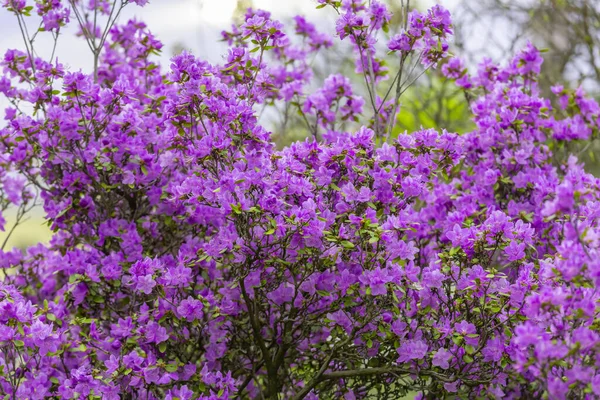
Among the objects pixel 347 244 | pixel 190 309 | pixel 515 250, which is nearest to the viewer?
pixel 347 244

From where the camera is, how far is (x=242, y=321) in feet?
11.8

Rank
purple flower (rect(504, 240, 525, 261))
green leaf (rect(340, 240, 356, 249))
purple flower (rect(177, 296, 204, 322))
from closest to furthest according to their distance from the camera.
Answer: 1. green leaf (rect(340, 240, 356, 249))
2. purple flower (rect(504, 240, 525, 261))
3. purple flower (rect(177, 296, 204, 322))

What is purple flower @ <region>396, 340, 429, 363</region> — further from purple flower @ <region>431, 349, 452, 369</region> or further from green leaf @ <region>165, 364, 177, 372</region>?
green leaf @ <region>165, 364, 177, 372</region>

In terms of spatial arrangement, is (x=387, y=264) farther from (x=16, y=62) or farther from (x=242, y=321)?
(x=16, y=62)

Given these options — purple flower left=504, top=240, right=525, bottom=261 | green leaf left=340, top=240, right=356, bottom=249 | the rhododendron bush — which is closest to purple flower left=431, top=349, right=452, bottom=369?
the rhododendron bush

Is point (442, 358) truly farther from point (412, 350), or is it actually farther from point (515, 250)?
point (515, 250)

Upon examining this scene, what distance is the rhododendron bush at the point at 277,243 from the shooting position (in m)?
3.08

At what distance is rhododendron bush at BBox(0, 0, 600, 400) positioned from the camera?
308 cm

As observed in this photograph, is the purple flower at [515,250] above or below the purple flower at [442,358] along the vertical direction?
above

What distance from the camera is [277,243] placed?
307cm

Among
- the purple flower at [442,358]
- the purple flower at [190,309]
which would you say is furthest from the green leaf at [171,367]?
the purple flower at [442,358]

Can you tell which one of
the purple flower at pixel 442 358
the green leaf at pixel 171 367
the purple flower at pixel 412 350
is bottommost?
the green leaf at pixel 171 367

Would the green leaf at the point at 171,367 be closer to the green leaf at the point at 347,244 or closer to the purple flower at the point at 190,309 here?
the purple flower at the point at 190,309

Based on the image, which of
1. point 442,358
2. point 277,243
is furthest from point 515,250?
point 277,243
